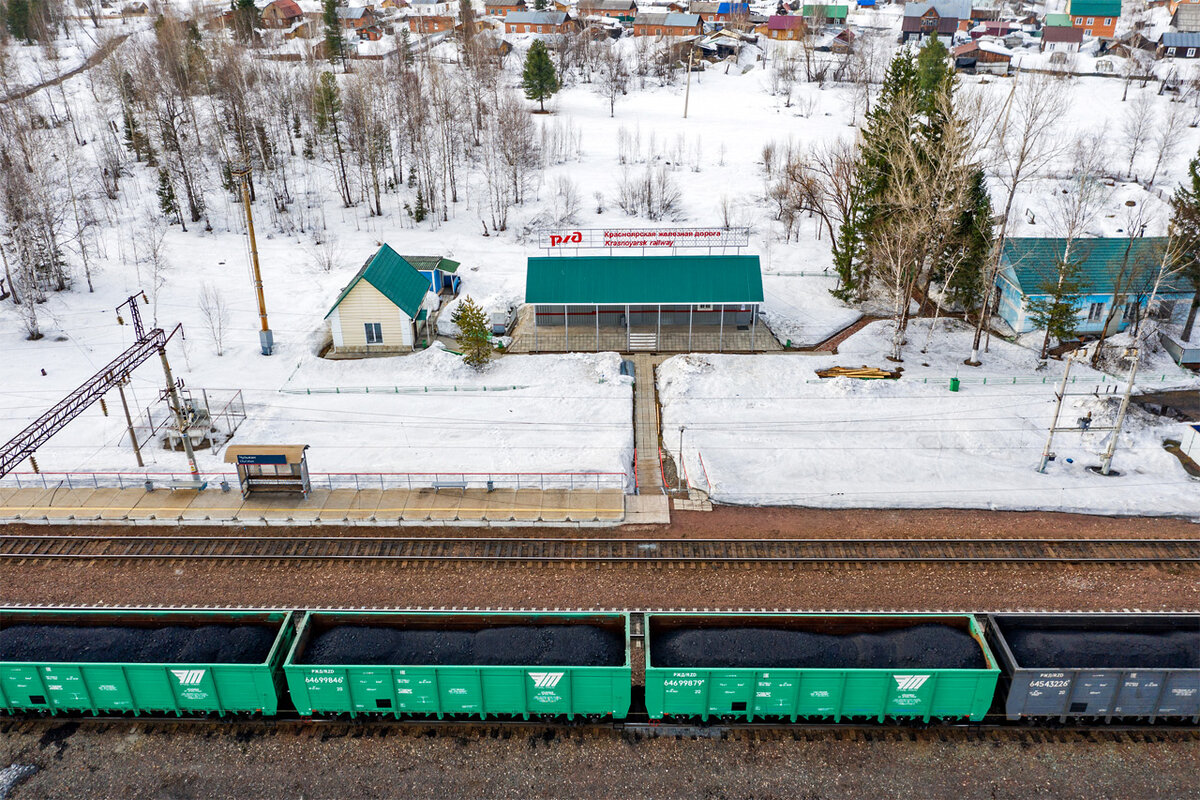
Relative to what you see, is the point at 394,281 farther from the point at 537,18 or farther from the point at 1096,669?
the point at 537,18

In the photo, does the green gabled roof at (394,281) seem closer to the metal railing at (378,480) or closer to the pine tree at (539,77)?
the metal railing at (378,480)

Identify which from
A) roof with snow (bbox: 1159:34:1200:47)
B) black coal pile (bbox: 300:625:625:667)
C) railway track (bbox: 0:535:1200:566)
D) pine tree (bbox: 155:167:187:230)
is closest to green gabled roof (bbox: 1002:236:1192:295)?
railway track (bbox: 0:535:1200:566)

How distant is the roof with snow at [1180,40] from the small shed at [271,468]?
397ft

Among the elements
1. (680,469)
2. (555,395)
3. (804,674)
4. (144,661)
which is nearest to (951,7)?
(555,395)

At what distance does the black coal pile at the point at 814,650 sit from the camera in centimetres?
2188

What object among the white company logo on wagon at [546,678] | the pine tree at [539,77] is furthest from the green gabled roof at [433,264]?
the pine tree at [539,77]

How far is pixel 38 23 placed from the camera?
10931 centimetres

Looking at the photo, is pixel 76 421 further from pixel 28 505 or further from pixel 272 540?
pixel 272 540

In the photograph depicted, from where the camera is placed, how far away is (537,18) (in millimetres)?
122625

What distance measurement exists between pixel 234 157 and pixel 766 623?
71.1m

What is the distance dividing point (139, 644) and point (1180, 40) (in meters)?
131

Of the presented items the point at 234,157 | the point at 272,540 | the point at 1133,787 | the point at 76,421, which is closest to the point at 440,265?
the point at 76,421

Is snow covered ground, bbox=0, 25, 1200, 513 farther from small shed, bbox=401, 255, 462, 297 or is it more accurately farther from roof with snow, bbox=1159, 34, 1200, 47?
roof with snow, bbox=1159, 34, 1200, 47

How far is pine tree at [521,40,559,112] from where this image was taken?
84688 millimetres
